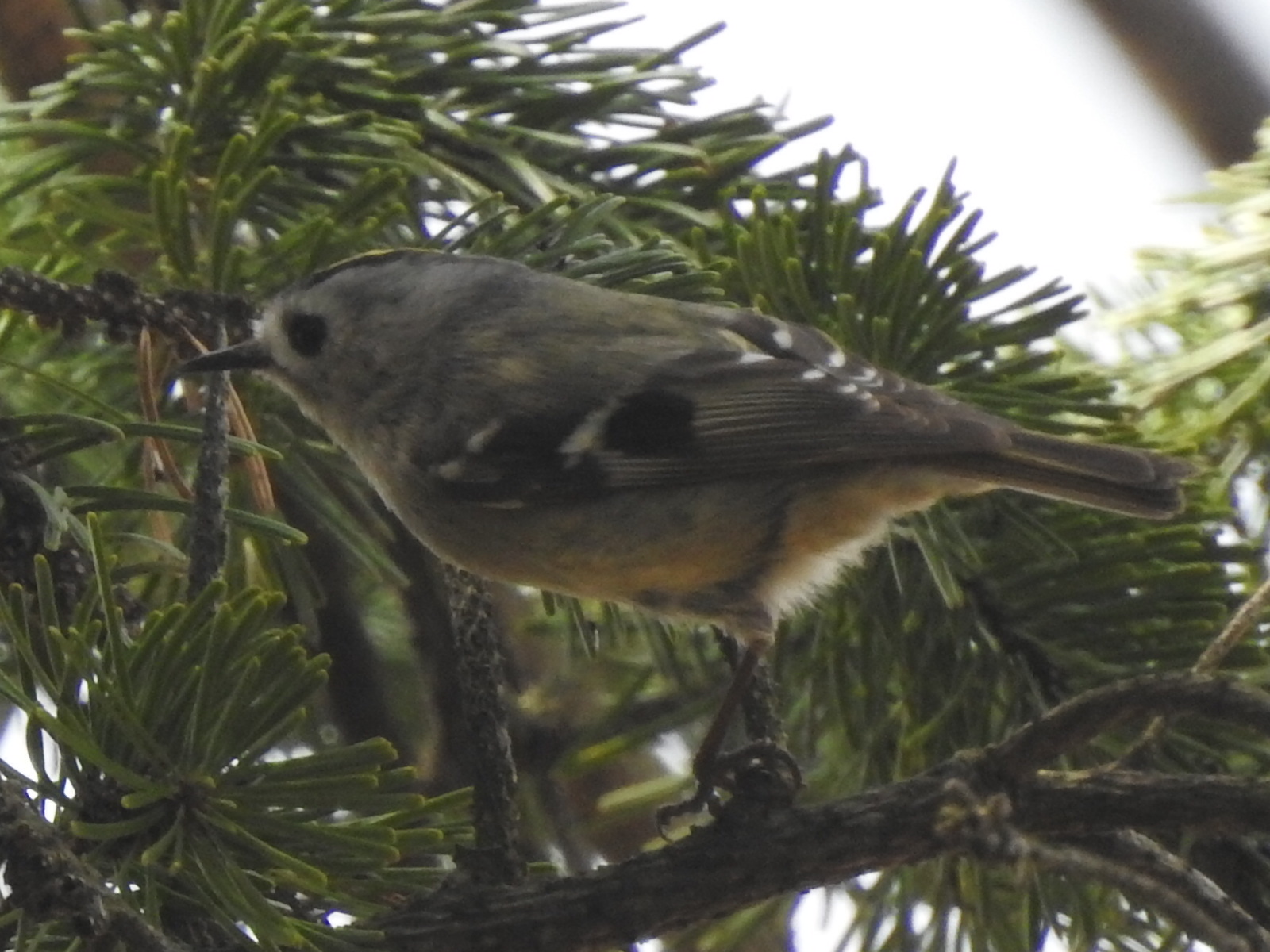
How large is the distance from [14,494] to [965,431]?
55 centimetres

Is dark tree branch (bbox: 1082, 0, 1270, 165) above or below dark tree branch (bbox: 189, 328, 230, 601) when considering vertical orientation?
above

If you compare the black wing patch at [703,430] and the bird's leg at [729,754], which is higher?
the black wing patch at [703,430]

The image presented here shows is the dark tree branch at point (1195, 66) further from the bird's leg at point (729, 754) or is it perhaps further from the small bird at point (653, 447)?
the bird's leg at point (729, 754)

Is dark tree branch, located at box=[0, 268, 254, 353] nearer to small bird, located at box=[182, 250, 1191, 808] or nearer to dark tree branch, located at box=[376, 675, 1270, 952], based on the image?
small bird, located at box=[182, 250, 1191, 808]

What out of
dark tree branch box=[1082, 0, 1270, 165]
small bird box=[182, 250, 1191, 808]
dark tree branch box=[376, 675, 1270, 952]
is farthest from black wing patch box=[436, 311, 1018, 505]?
dark tree branch box=[1082, 0, 1270, 165]

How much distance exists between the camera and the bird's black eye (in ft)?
3.63

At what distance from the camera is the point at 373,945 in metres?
0.68

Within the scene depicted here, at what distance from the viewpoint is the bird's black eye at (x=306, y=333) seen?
1.11 m

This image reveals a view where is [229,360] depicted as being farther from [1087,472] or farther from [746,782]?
[1087,472]

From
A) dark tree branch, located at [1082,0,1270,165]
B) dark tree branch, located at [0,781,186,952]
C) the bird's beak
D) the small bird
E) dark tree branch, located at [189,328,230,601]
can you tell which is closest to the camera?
dark tree branch, located at [0,781,186,952]

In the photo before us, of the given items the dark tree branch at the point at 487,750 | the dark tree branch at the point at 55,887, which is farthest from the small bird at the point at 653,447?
the dark tree branch at the point at 55,887

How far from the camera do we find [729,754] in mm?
979

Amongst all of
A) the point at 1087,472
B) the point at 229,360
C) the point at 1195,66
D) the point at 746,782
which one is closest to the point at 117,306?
the point at 229,360

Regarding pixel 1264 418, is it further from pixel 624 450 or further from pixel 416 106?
pixel 416 106
